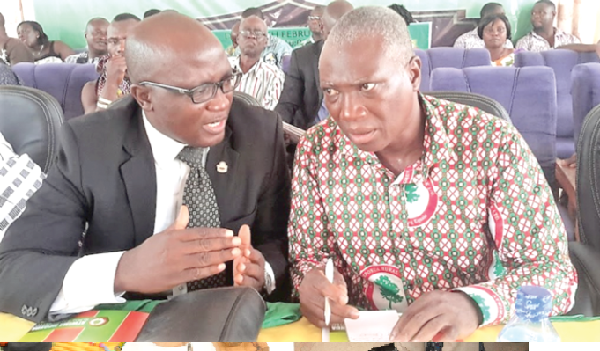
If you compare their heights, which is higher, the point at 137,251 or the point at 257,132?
the point at 257,132

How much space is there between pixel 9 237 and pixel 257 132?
486 millimetres

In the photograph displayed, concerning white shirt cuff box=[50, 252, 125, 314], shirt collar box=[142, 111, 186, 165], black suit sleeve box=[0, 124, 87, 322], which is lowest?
white shirt cuff box=[50, 252, 125, 314]

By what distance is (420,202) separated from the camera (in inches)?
37.8

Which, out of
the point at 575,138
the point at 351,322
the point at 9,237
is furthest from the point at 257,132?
the point at 575,138

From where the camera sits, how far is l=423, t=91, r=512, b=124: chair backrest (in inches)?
40.3

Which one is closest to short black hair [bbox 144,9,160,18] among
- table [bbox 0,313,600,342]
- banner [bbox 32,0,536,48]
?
banner [bbox 32,0,536,48]

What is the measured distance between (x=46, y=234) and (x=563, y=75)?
999 millimetres

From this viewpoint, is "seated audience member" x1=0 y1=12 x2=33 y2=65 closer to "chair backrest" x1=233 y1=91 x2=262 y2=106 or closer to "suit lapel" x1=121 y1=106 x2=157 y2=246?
"suit lapel" x1=121 y1=106 x2=157 y2=246

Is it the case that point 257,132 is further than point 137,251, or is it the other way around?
point 257,132

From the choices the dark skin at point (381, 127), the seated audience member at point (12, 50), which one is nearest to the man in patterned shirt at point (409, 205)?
the dark skin at point (381, 127)

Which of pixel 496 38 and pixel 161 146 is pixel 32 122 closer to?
pixel 161 146

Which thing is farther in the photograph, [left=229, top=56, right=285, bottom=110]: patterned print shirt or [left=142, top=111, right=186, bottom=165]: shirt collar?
[left=229, top=56, right=285, bottom=110]: patterned print shirt

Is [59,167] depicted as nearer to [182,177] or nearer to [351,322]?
[182,177]

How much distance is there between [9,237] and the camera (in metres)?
0.99
